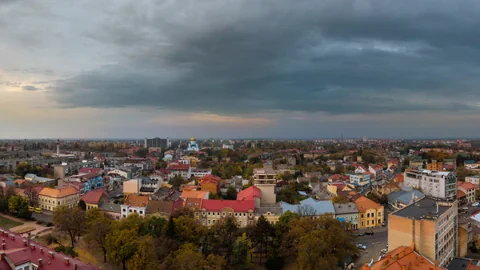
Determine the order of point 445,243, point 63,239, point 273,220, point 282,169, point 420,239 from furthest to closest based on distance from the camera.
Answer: point 282,169, point 273,220, point 63,239, point 445,243, point 420,239

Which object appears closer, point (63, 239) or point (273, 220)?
point (63, 239)

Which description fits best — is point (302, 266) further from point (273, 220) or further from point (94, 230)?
point (94, 230)

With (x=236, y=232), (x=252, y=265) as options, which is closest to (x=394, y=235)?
(x=252, y=265)

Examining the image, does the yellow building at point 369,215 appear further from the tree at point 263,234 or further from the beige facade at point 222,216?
the tree at point 263,234

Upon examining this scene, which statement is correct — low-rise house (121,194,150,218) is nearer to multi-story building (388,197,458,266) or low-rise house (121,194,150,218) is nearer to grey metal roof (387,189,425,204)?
multi-story building (388,197,458,266)

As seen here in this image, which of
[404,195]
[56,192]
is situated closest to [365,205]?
[404,195]

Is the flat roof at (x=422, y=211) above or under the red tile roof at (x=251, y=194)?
above

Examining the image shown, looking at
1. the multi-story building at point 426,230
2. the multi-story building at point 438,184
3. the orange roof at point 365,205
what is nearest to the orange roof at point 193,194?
the orange roof at point 365,205
